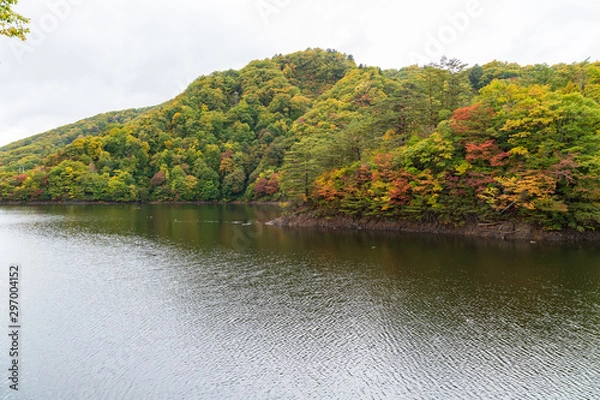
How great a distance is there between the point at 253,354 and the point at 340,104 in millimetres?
88531

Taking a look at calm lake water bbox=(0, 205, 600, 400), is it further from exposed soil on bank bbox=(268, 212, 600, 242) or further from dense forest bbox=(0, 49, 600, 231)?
dense forest bbox=(0, 49, 600, 231)

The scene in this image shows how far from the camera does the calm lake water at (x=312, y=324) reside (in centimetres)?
1334

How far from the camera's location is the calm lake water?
43.8ft

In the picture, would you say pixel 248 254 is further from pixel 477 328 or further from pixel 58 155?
pixel 58 155

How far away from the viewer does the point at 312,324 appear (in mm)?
18703

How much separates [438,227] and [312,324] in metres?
31.2

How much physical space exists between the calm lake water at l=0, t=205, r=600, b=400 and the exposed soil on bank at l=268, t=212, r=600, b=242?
358cm

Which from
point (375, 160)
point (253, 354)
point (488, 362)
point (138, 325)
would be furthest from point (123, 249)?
point (488, 362)

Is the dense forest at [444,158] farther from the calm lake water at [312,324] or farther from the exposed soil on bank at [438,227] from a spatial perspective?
the calm lake water at [312,324]

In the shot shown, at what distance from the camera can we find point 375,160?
4819 centimetres

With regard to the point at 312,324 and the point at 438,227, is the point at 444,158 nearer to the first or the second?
the point at 438,227

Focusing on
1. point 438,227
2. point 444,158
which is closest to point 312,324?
point 438,227

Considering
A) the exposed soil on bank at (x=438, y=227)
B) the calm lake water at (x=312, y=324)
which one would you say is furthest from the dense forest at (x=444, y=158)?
the calm lake water at (x=312, y=324)

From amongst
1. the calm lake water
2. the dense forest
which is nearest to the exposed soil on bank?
the dense forest
